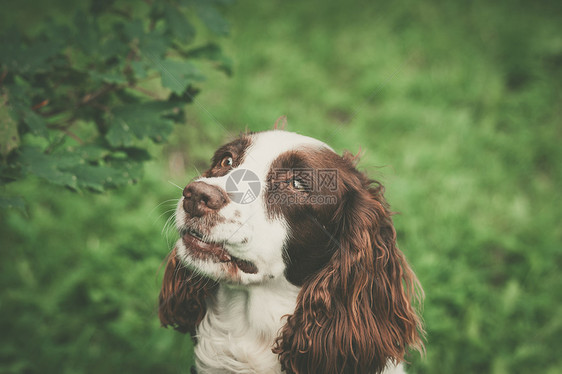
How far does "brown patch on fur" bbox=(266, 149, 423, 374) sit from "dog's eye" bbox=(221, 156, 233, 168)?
279 mm

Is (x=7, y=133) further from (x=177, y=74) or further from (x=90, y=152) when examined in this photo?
(x=177, y=74)

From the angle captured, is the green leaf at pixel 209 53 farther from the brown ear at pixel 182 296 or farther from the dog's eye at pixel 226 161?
the brown ear at pixel 182 296

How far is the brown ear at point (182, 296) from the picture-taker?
7.77 feet

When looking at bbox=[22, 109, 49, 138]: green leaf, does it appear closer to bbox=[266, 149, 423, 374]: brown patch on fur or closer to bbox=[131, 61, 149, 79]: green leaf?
bbox=[131, 61, 149, 79]: green leaf

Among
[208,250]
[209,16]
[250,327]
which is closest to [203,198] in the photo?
[208,250]

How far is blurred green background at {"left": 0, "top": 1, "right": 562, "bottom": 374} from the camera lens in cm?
326

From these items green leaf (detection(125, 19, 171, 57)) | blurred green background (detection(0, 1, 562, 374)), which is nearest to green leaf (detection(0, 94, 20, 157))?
green leaf (detection(125, 19, 171, 57))

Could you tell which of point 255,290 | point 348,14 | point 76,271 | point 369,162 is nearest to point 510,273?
point 369,162

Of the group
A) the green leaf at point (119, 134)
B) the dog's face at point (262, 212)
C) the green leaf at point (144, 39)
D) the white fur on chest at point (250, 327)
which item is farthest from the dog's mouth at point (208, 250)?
the green leaf at point (144, 39)

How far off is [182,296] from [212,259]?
1.89ft

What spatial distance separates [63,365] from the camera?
3.05 meters

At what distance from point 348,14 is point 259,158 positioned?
4.95m

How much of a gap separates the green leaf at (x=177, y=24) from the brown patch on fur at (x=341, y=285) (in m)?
0.90

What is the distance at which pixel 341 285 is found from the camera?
2.14 metres
